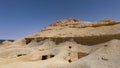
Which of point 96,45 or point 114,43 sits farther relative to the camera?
point 96,45

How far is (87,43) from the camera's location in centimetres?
2380

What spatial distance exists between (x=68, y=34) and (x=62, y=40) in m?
1.42

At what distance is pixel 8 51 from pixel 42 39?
6.26 m

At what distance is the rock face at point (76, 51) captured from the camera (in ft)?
53.3

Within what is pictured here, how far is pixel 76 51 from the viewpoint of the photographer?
23.3 m

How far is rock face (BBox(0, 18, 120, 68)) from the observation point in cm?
1625

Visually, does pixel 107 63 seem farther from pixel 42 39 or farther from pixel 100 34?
pixel 42 39

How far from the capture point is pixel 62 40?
2784cm

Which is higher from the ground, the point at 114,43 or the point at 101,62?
the point at 114,43

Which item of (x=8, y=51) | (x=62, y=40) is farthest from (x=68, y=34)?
(x=8, y=51)

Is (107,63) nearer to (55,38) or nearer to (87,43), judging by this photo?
(87,43)

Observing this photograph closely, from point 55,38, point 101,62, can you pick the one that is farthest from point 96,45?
point 55,38

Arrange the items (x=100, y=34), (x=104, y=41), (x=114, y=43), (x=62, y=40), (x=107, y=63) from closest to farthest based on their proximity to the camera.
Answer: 1. (x=107, y=63)
2. (x=114, y=43)
3. (x=104, y=41)
4. (x=100, y=34)
5. (x=62, y=40)

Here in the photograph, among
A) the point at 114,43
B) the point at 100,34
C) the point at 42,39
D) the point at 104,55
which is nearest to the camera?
the point at 104,55
